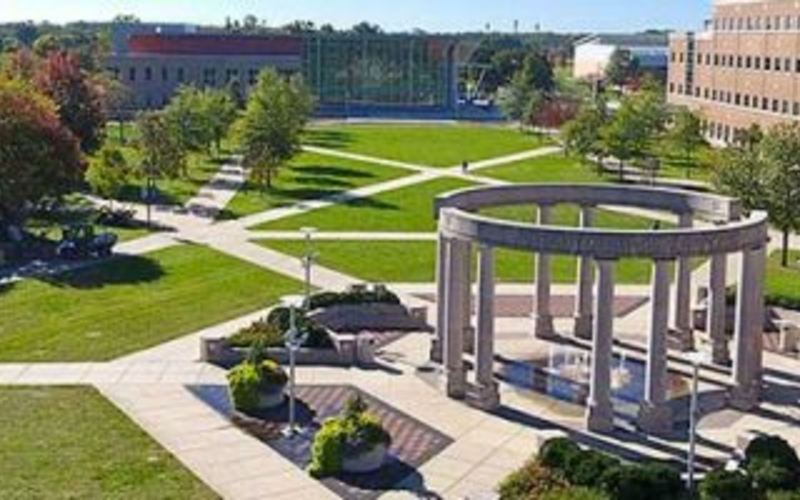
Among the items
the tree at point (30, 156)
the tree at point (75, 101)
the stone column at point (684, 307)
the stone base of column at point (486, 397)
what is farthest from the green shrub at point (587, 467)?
the tree at point (75, 101)

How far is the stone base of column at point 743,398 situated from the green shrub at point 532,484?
406 inches

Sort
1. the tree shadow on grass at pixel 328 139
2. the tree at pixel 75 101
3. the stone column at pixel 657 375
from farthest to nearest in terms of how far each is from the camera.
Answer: the tree shadow on grass at pixel 328 139 < the tree at pixel 75 101 < the stone column at pixel 657 375

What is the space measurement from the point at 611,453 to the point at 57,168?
3708 cm

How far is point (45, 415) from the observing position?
34.4 meters

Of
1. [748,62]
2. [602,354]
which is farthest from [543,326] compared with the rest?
[748,62]

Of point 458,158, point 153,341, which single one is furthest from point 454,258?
point 458,158

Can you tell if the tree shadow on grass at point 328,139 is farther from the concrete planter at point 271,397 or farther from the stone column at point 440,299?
the concrete planter at point 271,397

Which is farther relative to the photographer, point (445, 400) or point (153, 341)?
point (153, 341)

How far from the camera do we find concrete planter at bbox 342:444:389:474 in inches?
1204

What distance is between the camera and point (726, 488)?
26562mm

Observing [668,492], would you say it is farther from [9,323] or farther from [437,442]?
[9,323]

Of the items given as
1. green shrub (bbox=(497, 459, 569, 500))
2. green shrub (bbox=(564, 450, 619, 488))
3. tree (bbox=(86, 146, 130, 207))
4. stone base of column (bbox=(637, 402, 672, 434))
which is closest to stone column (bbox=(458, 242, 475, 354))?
stone base of column (bbox=(637, 402, 672, 434))

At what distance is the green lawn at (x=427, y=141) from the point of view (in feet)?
358

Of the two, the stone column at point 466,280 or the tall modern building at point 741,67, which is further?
the tall modern building at point 741,67
